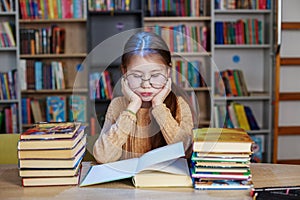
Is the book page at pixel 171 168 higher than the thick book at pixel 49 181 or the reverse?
higher

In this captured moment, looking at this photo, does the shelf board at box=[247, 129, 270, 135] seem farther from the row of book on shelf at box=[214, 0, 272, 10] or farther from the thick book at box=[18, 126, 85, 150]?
the thick book at box=[18, 126, 85, 150]

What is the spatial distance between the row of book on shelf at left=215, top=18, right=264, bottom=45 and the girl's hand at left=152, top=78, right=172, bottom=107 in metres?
2.45

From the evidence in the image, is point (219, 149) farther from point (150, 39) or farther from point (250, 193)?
point (150, 39)

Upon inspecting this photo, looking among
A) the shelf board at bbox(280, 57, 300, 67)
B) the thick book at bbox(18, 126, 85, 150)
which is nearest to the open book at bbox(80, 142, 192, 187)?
the thick book at bbox(18, 126, 85, 150)

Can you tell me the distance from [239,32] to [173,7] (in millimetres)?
591

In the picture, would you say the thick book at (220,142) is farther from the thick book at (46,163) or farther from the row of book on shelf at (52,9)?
the row of book on shelf at (52,9)

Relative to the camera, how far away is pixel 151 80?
122cm

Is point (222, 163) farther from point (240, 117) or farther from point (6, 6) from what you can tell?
point (6, 6)

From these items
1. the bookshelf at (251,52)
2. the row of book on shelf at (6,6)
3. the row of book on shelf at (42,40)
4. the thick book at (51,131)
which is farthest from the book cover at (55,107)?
the thick book at (51,131)

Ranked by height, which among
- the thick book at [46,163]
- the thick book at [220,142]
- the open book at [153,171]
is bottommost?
the open book at [153,171]

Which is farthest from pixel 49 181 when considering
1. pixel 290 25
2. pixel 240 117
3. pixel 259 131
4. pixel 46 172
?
pixel 290 25

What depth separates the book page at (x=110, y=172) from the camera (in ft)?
3.95

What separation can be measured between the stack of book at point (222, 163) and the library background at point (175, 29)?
2.21 metres

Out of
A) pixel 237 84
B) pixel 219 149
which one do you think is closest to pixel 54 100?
pixel 237 84
